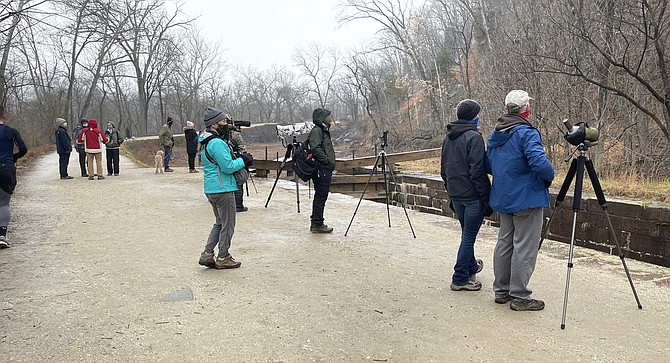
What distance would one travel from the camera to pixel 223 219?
5.37 metres

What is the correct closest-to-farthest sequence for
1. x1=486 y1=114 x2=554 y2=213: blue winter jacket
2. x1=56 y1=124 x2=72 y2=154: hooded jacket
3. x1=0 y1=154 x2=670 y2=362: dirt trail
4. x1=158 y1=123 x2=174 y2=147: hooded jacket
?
1. x1=0 y1=154 x2=670 y2=362: dirt trail
2. x1=486 y1=114 x2=554 y2=213: blue winter jacket
3. x1=56 y1=124 x2=72 y2=154: hooded jacket
4. x1=158 y1=123 x2=174 y2=147: hooded jacket

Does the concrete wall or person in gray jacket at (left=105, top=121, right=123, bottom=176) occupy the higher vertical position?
person in gray jacket at (left=105, top=121, right=123, bottom=176)

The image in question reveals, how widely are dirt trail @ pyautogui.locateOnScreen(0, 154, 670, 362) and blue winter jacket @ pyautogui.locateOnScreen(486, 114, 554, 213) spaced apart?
0.92 metres

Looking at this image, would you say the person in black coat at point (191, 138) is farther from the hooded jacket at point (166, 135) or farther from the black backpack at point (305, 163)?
the black backpack at point (305, 163)

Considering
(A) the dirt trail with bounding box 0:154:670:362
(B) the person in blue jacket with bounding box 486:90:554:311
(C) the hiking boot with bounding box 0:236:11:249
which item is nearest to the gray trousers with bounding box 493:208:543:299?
(B) the person in blue jacket with bounding box 486:90:554:311

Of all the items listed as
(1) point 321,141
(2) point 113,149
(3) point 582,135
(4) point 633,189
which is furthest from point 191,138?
(3) point 582,135

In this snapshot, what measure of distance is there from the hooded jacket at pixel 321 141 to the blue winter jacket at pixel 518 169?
300 cm

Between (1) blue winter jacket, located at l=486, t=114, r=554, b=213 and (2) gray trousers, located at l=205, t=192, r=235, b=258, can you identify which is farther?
(2) gray trousers, located at l=205, t=192, r=235, b=258

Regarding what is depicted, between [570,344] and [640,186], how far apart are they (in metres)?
6.15

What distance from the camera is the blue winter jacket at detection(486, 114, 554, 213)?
13.0 feet

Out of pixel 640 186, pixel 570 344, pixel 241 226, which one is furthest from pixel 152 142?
pixel 570 344

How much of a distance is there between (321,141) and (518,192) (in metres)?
3.30

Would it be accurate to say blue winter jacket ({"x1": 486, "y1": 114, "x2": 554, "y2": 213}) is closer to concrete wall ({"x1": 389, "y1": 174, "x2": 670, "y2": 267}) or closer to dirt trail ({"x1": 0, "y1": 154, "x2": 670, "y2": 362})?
dirt trail ({"x1": 0, "y1": 154, "x2": 670, "y2": 362})

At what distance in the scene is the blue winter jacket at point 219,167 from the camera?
5.22 m
